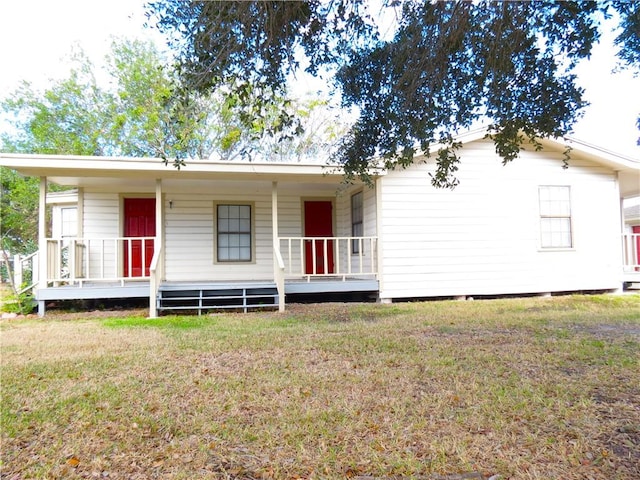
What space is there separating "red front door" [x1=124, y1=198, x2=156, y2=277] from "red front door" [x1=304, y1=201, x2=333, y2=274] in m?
3.73

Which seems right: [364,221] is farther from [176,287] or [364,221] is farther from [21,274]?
[21,274]

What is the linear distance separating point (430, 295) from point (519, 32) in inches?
261

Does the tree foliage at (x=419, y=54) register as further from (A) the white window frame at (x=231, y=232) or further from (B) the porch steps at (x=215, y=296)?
(A) the white window frame at (x=231, y=232)

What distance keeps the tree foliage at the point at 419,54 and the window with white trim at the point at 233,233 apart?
6.34m

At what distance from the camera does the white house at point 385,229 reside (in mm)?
9414

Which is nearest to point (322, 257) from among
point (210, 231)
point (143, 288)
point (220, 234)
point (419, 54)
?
point (220, 234)

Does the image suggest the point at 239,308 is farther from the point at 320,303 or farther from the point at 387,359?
the point at 387,359

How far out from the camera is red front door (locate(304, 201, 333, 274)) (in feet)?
36.7

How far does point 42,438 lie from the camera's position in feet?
8.87

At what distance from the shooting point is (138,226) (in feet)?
34.5

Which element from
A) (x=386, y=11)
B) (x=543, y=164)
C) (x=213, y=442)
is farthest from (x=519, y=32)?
(x=543, y=164)

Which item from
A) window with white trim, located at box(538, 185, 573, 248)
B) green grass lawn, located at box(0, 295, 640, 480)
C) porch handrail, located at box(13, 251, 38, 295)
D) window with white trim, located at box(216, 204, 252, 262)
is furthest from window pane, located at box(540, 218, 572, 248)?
porch handrail, located at box(13, 251, 38, 295)

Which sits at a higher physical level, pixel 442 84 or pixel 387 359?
pixel 442 84

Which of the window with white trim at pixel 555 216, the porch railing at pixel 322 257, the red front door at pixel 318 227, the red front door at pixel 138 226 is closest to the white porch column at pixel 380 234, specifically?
the porch railing at pixel 322 257
